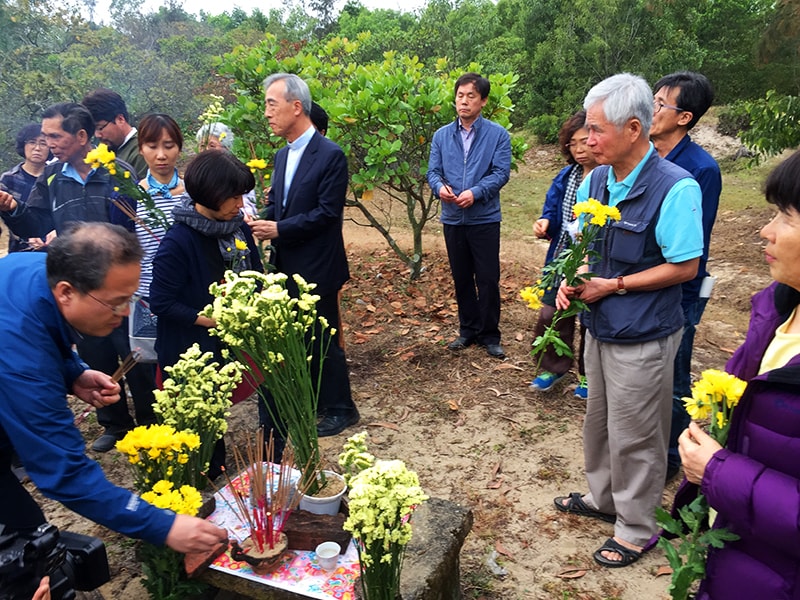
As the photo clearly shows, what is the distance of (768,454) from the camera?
157 cm

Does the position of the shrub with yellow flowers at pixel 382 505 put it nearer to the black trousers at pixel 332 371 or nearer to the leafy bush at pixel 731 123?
the black trousers at pixel 332 371

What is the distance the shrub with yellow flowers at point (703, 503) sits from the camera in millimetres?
1603

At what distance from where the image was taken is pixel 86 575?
193 centimetres

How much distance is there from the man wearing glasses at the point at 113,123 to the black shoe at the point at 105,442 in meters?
2.05

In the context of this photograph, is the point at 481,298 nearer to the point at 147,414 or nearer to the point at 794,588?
the point at 147,414

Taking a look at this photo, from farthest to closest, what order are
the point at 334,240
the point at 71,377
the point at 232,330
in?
the point at 334,240
the point at 71,377
the point at 232,330

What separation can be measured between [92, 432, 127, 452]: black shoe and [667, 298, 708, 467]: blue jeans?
3.63 meters

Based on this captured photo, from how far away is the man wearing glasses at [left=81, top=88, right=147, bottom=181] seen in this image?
15.3ft

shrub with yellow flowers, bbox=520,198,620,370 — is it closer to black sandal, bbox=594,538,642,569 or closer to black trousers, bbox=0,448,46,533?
black sandal, bbox=594,538,642,569

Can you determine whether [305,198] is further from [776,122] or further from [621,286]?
[776,122]

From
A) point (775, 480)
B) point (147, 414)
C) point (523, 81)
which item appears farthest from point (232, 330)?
point (523, 81)

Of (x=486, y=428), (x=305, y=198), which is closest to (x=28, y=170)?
(x=305, y=198)

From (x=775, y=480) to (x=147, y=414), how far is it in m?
3.81

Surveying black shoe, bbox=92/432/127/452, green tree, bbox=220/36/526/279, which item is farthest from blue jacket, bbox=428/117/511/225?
black shoe, bbox=92/432/127/452
